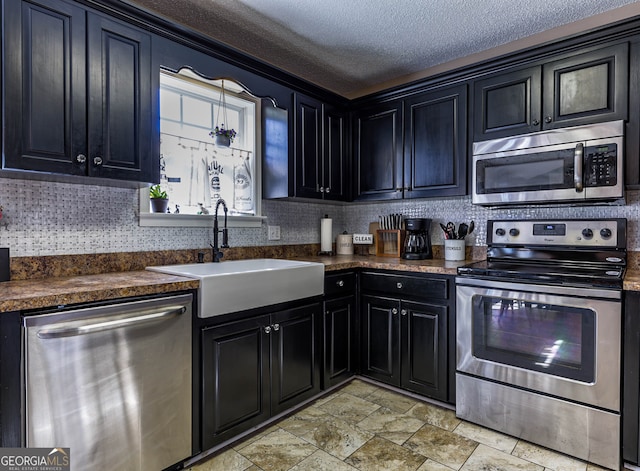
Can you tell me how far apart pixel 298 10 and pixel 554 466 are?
9.17ft

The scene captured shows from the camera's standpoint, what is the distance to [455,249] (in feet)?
8.78

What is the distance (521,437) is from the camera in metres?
2.04

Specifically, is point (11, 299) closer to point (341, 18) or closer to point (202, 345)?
point (202, 345)

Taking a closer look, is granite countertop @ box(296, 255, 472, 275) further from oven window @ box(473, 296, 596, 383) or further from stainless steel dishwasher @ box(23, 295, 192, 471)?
stainless steel dishwasher @ box(23, 295, 192, 471)

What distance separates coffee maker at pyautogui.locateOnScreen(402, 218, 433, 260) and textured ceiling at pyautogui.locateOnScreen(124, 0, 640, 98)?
126 centimetres

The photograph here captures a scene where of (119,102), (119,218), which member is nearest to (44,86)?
(119,102)

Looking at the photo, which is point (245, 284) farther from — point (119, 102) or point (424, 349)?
point (424, 349)

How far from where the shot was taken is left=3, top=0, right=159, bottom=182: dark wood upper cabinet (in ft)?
4.88

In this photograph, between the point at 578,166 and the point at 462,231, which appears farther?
the point at 462,231

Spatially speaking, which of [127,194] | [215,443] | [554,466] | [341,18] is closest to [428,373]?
[554,466]

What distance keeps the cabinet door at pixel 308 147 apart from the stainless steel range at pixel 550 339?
4.10 feet

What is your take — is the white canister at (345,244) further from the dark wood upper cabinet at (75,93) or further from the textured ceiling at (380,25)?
the dark wood upper cabinet at (75,93)

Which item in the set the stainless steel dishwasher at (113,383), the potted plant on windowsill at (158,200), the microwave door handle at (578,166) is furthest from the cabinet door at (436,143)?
the stainless steel dishwasher at (113,383)

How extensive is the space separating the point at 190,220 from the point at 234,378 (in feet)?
3.40
